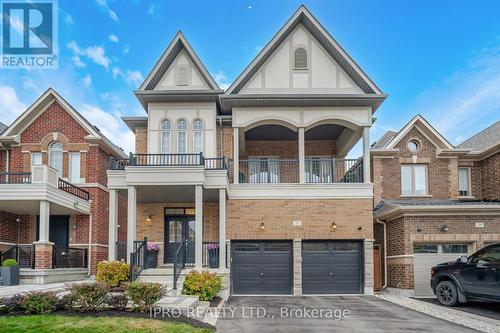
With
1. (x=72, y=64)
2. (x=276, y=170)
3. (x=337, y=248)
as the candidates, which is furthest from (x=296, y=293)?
(x=72, y=64)

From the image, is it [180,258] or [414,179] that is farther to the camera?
[414,179]

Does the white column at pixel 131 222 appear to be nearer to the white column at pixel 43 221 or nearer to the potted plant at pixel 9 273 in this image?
the white column at pixel 43 221

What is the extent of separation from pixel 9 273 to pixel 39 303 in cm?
732

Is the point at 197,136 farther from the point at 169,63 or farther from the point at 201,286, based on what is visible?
the point at 201,286

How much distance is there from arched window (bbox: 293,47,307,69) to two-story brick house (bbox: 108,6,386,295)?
0.04 m

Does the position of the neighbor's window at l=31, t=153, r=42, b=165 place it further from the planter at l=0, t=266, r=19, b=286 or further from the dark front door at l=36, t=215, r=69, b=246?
the planter at l=0, t=266, r=19, b=286

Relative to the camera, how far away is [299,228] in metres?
17.2

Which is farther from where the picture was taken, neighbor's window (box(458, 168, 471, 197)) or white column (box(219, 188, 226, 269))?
neighbor's window (box(458, 168, 471, 197))

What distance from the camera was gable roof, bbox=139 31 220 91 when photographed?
705 inches

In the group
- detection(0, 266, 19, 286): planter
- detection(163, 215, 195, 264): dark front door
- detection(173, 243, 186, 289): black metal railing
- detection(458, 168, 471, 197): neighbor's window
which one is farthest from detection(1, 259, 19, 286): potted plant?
detection(458, 168, 471, 197): neighbor's window

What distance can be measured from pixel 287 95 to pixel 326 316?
849cm

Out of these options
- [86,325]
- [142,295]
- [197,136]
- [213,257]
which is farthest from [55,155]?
[86,325]

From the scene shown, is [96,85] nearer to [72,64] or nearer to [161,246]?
[72,64]

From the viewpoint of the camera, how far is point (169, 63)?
1833 cm
